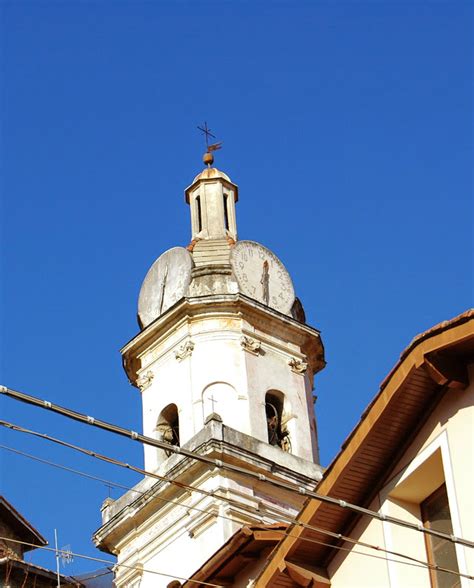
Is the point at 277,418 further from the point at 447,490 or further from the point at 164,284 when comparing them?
the point at 447,490

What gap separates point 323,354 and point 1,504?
9.30 metres

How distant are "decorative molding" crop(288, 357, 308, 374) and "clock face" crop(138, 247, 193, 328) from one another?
2.98m

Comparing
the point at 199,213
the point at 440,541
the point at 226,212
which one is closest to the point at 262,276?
the point at 226,212

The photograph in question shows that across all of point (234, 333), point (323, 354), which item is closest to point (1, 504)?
point (234, 333)

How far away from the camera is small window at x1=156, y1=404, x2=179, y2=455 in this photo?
34094 millimetres

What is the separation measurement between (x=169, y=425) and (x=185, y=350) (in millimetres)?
1870

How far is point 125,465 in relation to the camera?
11.8 m

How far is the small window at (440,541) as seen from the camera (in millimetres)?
14008

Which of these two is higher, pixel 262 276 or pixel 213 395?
pixel 262 276

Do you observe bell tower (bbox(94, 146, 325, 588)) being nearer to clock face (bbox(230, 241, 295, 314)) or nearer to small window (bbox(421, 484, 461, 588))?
clock face (bbox(230, 241, 295, 314))

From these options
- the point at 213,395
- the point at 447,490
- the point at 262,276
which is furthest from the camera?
the point at 262,276

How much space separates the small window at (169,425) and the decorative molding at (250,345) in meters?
2.16

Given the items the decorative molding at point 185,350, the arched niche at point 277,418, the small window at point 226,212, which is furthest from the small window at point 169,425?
the small window at point 226,212

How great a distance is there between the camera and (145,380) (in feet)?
114
